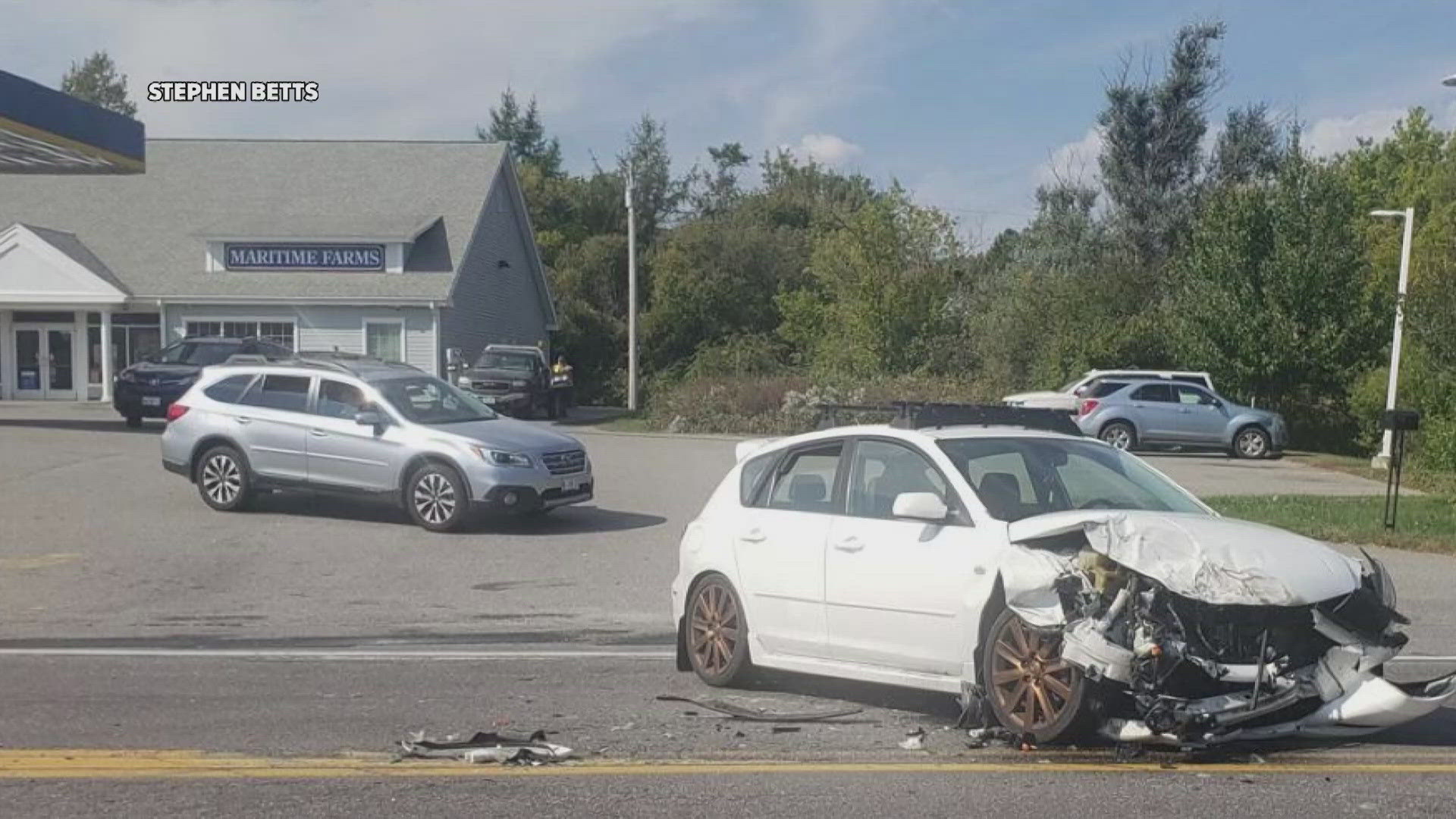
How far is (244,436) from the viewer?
57.3 feet

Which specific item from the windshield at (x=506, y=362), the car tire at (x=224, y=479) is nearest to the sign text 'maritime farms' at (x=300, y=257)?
the windshield at (x=506, y=362)

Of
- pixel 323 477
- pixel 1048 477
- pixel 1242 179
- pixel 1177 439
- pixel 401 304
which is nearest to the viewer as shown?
pixel 1048 477

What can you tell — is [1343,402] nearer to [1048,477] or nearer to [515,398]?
[515,398]

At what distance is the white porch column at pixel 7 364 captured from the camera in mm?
41031

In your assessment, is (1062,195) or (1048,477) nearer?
(1048,477)

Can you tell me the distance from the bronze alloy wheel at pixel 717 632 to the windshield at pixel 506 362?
93.3ft

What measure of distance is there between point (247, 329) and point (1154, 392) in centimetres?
2345

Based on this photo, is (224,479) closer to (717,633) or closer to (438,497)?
(438,497)

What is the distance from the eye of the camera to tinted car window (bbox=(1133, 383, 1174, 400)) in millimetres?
30328

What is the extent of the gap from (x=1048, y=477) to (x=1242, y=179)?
39634 mm

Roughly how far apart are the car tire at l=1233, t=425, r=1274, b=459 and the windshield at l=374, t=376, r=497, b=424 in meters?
17.9

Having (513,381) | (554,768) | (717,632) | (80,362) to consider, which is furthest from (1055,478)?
(80,362)

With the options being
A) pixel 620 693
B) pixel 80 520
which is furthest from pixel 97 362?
pixel 620 693

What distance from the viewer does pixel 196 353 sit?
3020 centimetres
